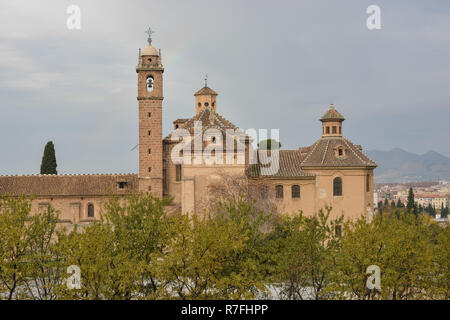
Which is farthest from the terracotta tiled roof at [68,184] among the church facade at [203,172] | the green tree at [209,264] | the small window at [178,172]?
the green tree at [209,264]

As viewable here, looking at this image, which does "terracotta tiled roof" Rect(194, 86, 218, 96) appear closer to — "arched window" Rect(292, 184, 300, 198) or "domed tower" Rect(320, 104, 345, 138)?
"domed tower" Rect(320, 104, 345, 138)

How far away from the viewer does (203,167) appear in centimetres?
4531

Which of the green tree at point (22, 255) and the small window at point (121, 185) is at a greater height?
the small window at point (121, 185)

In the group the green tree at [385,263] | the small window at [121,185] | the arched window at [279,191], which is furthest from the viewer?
the small window at [121,185]

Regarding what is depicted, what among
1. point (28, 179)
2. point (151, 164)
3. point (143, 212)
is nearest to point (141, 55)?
point (151, 164)

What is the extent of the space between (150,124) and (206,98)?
9.34m

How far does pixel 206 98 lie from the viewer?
57688mm

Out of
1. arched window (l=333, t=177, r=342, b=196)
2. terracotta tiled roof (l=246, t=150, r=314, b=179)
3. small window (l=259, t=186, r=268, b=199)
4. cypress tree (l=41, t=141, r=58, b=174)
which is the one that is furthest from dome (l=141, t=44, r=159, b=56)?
arched window (l=333, t=177, r=342, b=196)

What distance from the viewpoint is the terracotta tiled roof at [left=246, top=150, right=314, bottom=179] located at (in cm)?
4747

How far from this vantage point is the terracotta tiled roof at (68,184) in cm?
5109

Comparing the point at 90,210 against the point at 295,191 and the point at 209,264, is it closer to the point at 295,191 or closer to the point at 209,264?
the point at 295,191

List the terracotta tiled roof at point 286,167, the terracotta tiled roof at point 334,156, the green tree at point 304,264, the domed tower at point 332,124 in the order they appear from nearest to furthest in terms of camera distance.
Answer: the green tree at point 304,264 → the terracotta tiled roof at point 334,156 → the terracotta tiled roof at point 286,167 → the domed tower at point 332,124

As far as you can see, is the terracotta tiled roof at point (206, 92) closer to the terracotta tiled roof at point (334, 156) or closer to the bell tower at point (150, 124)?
the bell tower at point (150, 124)
